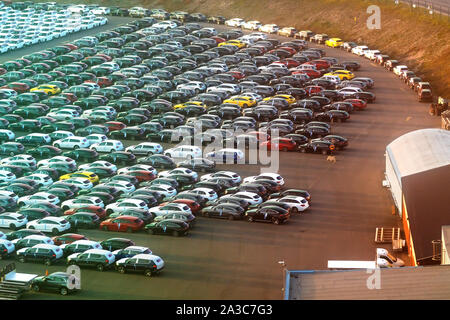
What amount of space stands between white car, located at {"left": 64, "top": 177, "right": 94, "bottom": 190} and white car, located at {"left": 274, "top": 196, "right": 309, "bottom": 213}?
13323mm

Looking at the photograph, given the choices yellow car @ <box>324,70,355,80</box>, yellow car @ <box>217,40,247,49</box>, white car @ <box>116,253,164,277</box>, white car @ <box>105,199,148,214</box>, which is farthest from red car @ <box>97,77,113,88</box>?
white car @ <box>116,253,164,277</box>

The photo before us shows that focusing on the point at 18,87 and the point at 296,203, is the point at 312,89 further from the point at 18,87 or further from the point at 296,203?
the point at 296,203

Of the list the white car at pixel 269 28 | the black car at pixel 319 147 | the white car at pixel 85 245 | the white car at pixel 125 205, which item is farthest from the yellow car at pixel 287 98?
the white car at pixel 85 245

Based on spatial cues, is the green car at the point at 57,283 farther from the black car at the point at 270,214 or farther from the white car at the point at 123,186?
the white car at the point at 123,186

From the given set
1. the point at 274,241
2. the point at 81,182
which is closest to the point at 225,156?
the point at 81,182

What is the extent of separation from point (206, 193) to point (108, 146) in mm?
13071

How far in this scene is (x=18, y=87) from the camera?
9050 cm

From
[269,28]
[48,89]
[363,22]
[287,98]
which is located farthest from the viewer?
[269,28]

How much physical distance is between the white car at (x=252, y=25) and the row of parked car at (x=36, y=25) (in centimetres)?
1683

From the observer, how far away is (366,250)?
55156mm

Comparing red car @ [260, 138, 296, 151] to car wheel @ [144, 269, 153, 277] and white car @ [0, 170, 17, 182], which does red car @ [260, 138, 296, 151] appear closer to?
white car @ [0, 170, 17, 182]

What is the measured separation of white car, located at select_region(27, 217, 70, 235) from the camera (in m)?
59.2

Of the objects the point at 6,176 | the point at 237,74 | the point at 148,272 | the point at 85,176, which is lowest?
the point at 148,272
